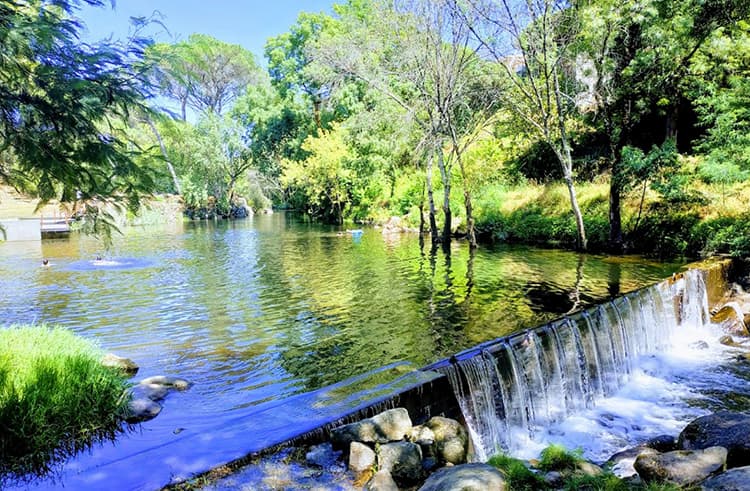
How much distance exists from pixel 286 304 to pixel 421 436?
6.89 meters

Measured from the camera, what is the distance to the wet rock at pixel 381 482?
145 inches

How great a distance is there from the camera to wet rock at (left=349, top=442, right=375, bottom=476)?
3907mm

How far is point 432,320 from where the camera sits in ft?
30.4

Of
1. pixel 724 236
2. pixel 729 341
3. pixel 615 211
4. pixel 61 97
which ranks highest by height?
pixel 61 97

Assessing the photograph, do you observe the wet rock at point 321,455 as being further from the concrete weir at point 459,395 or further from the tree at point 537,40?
the tree at point 537,40

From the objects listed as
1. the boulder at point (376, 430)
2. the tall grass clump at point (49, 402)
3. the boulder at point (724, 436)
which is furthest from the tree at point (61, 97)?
the boulder at point (724, 436)

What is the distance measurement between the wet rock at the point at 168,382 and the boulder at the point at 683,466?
5117mm

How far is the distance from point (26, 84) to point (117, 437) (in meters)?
3.27

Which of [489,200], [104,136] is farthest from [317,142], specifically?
[104,136]

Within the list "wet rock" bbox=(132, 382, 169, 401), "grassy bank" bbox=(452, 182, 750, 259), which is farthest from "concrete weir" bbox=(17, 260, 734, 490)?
"grassy bank" bbox=(452, 182, 750, 259)

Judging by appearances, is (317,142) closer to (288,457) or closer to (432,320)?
(432,320)

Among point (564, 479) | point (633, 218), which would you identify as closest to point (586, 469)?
point (564, 479)

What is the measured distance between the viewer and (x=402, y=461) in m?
4.00

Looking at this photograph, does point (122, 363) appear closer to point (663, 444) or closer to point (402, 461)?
point (402, 461)
